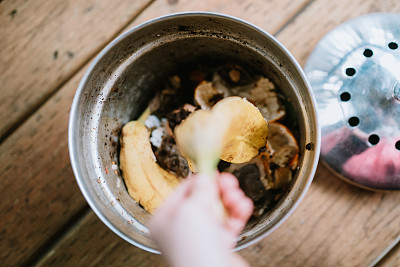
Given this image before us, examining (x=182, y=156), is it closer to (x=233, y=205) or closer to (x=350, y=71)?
(x=233, y=205)

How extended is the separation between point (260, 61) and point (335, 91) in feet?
0.35

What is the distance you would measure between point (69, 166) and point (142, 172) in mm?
127

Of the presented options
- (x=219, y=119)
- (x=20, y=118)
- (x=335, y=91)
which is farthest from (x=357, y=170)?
(x=20, y=118)

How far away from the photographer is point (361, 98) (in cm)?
38

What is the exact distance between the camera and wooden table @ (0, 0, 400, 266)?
416 millimetres

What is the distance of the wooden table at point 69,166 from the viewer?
0.42 m

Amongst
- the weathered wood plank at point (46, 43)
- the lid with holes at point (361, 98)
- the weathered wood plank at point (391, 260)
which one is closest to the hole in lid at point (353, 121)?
the lid with holes at point (361, 98)

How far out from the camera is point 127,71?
358 millimetres

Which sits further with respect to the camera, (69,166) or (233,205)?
(69,166)

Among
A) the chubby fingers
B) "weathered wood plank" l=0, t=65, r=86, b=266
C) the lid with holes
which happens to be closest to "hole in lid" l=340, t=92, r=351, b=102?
the lid with holes

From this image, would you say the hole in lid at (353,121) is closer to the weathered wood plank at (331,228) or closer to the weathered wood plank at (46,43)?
the weathered wood plank at (331,228)

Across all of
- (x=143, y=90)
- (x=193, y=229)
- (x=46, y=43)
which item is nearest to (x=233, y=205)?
(x=193, y=229)

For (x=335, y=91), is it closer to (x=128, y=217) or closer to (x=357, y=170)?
(x=357, y=170)

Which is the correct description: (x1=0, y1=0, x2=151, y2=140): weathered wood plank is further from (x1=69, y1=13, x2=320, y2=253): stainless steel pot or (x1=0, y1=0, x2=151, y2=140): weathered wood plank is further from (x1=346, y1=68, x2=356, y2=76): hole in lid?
(x1=346, y1=68, x2=356, y2=76): hole in lid
